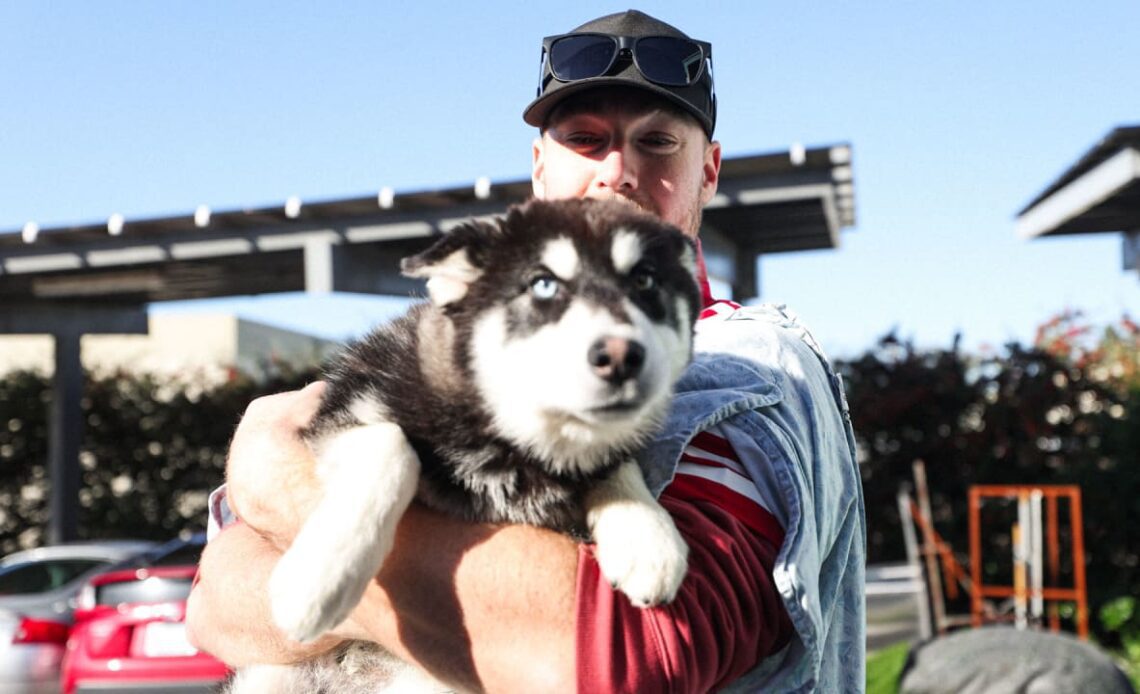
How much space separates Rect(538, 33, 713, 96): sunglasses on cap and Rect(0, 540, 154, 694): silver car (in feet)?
27.1

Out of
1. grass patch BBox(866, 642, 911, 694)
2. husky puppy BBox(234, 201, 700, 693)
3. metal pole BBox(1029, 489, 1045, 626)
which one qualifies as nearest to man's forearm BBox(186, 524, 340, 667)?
husky puppy BBox(234, 201, 700, 693)

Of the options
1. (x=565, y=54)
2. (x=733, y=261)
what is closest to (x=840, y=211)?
(x=733, y=261)

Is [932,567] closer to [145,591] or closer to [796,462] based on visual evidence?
[145,591]

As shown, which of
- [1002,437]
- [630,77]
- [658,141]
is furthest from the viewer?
[1002,437]

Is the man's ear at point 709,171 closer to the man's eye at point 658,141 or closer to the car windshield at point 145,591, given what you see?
the man's eye at point 658,141

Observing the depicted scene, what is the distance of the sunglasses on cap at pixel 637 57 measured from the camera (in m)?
3.00

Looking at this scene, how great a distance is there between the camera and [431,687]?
89.9 inches

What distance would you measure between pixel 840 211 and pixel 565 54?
952cm

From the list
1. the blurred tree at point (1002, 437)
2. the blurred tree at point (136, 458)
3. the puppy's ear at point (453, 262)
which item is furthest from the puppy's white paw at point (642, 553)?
the blurred tree at point (136, 458)

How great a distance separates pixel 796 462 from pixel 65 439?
16084 mm

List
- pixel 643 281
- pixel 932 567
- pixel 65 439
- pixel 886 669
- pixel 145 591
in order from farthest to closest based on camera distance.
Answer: pixel 65 439
pixel 932 567
pixel 886 669
pixel 145 591
pixel 643 281

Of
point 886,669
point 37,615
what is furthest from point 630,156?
point 37,615

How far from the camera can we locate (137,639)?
28.1 feet

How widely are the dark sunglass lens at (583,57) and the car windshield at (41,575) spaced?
955cm
